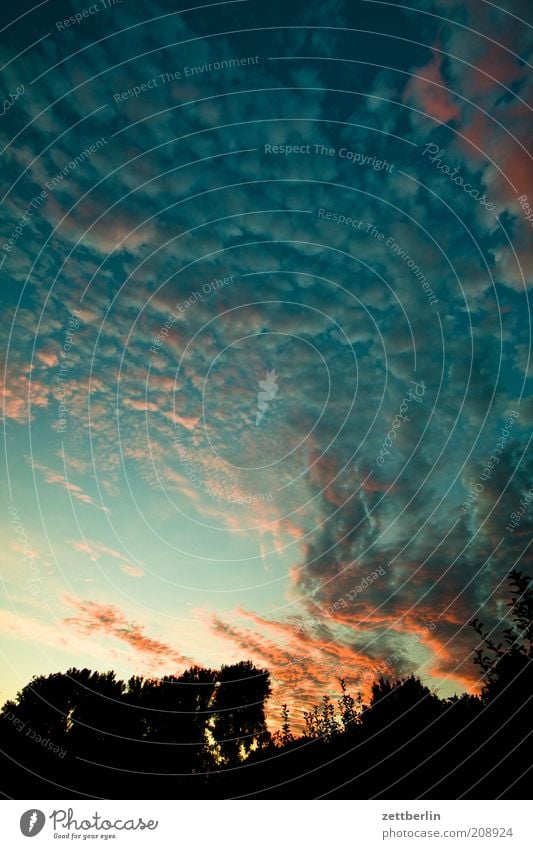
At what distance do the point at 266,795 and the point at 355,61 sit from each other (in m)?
47.2

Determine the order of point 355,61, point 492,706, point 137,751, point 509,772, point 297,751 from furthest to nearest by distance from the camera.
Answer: point 137,751 < point 297,751 < point 492,706 < point 509,772 < point 355,61

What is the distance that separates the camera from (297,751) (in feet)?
120

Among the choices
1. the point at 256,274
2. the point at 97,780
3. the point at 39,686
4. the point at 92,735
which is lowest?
the point at 97,780

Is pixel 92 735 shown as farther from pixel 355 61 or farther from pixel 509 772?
pixel 355 61
